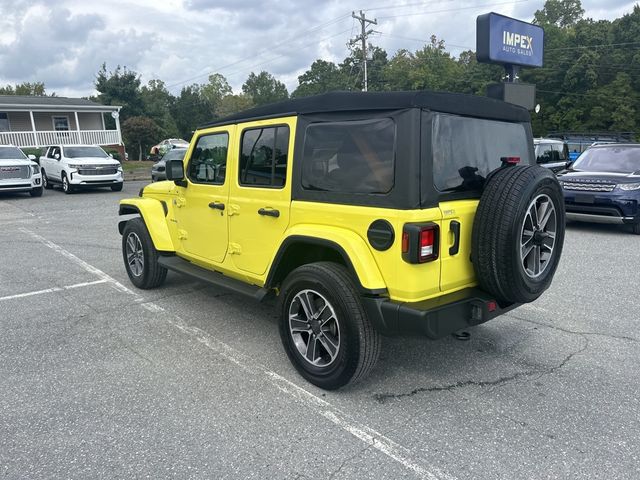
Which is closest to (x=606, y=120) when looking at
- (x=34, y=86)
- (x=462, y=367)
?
(x=462, y=367)

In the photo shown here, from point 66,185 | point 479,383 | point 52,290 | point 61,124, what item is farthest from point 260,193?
point 61,124

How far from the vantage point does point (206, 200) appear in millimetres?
4531

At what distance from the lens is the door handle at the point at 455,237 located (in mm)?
3053

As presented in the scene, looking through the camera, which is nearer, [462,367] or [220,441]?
[220,441]

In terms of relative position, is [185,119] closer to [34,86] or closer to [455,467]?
[34,86]

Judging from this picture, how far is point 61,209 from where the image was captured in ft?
43.0

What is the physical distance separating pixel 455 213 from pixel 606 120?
44.0 meters

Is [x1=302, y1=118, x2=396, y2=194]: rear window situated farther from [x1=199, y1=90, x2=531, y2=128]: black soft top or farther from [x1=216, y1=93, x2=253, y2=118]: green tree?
[x1=216, y1=93, x2=253, y2=118]: green tree

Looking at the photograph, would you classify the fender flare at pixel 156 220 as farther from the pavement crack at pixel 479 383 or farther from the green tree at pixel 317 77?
the green tree at pixel 317 77

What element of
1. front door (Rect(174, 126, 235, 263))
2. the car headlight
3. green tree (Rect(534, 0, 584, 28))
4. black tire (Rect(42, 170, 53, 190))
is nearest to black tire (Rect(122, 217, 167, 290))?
front door (Rect(174, 126, 235, 263))

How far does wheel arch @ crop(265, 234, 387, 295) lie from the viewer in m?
3.00

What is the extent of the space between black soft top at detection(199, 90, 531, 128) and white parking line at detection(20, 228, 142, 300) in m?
3.02

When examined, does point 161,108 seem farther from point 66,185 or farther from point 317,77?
point 66,185

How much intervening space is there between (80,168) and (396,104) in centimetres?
1603
